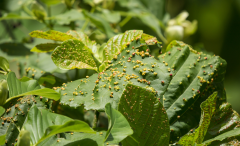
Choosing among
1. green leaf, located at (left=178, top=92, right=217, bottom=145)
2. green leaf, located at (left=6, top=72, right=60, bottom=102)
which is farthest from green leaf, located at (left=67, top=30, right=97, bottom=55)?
green leaf, located at (left=178, top=92, right=217, bottom=145)

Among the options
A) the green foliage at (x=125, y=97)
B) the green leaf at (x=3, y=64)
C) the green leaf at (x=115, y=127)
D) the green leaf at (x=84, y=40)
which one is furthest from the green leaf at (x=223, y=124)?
the green leaf at (x=3, y=64)

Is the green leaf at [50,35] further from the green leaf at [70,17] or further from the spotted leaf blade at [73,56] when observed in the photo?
the green leaf at [70,17]

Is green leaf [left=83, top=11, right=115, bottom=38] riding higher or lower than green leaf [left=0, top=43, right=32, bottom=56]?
higher

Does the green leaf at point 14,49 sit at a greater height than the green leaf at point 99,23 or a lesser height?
lesser

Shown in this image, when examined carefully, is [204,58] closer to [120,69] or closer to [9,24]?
[120,69]

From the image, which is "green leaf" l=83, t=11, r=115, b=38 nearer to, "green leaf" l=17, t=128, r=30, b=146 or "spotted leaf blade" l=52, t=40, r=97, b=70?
"spotted leaf blade" l=52, t=40, r=97, b=70

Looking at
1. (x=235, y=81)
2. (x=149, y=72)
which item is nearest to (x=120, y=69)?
(x=149, y=72)

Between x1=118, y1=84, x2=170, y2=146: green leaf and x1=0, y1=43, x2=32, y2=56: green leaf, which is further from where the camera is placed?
x1=0, y1=43, x2=32, y2=56: green leaf

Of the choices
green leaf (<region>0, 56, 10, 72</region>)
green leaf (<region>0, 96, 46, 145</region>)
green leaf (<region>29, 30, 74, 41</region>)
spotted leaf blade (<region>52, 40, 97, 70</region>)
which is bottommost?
green leaf (<region>0, 96, 46, 145</region>)
